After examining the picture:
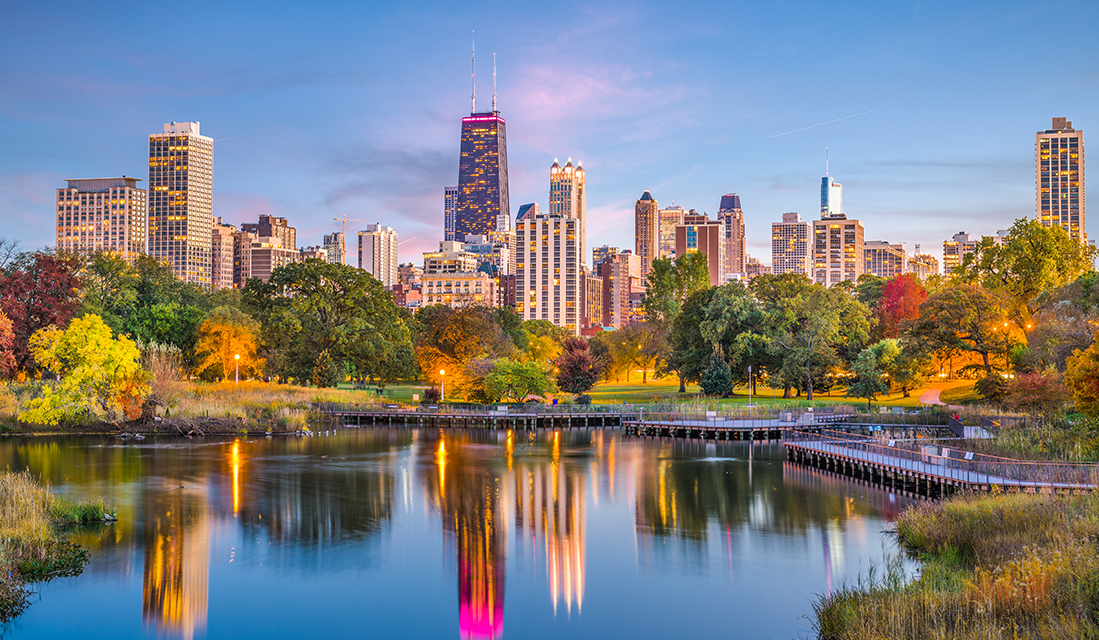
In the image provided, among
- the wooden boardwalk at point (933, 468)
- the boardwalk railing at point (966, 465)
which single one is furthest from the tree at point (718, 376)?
→ the boardwalk railing at point (966, 465)

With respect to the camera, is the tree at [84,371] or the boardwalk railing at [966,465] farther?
the tree at [84,371]

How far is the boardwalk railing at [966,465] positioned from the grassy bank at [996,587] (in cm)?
533

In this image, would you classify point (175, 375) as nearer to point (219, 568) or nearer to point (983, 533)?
point (219, 568)

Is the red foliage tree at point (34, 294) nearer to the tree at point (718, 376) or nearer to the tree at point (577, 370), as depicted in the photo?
the tree at point (577, 370)

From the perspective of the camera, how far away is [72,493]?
3116 centimetres

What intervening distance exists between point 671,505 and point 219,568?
16.6m

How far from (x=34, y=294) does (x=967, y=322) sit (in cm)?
6381

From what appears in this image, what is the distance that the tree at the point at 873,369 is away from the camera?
224ft

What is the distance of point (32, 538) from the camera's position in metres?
22.5

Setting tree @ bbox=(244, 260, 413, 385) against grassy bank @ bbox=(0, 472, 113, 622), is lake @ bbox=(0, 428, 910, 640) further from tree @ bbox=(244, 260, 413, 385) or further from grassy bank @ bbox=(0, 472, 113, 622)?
tree @ bbox=(244, 260, 413, 385)

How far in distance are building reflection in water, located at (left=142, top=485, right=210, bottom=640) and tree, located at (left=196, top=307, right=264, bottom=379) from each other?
139 feet

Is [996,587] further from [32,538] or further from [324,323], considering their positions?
[324,323]

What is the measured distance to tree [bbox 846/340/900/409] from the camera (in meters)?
68.2

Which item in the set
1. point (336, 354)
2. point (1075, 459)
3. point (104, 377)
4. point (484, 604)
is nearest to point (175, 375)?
point (104, 377)
